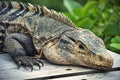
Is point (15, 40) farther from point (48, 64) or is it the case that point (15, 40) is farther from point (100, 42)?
point (100, 42)

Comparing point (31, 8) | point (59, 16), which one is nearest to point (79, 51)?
point (59, 16)

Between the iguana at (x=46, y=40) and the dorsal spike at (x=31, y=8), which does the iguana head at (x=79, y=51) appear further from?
the dorsal spike at (x=31, y=8)

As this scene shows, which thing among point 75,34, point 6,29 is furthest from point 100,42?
point 6,29

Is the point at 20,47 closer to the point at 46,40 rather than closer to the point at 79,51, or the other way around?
the point at 46,40

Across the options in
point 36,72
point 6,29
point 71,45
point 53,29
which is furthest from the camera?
point 6,29

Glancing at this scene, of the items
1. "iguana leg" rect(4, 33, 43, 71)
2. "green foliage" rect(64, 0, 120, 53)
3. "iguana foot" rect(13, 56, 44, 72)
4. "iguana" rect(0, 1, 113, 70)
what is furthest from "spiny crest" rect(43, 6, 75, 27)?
"green foliage" rect(64, 0, 120, 53)

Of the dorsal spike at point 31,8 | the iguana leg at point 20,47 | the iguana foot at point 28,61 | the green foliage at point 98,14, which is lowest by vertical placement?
the iguana foot at point 28,61

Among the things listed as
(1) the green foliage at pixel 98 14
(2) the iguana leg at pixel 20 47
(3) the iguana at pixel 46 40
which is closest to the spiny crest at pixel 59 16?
(3) the iguana at pixel 46 40

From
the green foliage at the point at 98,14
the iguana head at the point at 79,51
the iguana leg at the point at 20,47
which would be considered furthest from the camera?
the green foliage at the point at 98,14
